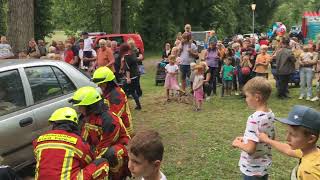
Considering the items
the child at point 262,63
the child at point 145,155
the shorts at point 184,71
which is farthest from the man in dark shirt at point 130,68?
the child at point 145,155

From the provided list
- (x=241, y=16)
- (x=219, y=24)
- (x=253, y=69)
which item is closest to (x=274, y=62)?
(x=253, y=69)

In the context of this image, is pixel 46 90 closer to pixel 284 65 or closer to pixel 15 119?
pixel 15 119

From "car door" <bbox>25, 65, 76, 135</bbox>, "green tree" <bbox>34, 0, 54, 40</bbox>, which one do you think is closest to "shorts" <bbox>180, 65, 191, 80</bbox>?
"car door" <bbox>25, 65, 76, 135</bbox>

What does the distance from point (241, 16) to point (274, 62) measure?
100ft

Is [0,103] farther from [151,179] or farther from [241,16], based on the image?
[241,16]

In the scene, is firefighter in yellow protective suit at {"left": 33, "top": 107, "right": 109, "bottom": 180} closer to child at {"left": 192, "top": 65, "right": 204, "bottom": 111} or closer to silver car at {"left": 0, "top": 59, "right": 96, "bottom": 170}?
silver car at {"left": 0, "top": 59, "right": 96, "bottom": 170}

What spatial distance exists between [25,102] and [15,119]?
13.8 inches

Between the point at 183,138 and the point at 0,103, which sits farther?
the point at 183,138

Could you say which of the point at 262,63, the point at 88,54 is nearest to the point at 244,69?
the point at 262,63

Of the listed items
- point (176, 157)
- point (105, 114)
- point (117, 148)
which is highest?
point (105, 114)

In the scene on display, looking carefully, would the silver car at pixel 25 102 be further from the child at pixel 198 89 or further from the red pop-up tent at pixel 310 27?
the red pop-up tent at pixel 310 27

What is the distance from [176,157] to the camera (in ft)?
24.8

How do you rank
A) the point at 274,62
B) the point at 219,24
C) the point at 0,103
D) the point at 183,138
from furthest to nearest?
the point at 219,24 → the point at 274,62 → the point at 183,138 → the point at 0,103

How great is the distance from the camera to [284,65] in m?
13.1
